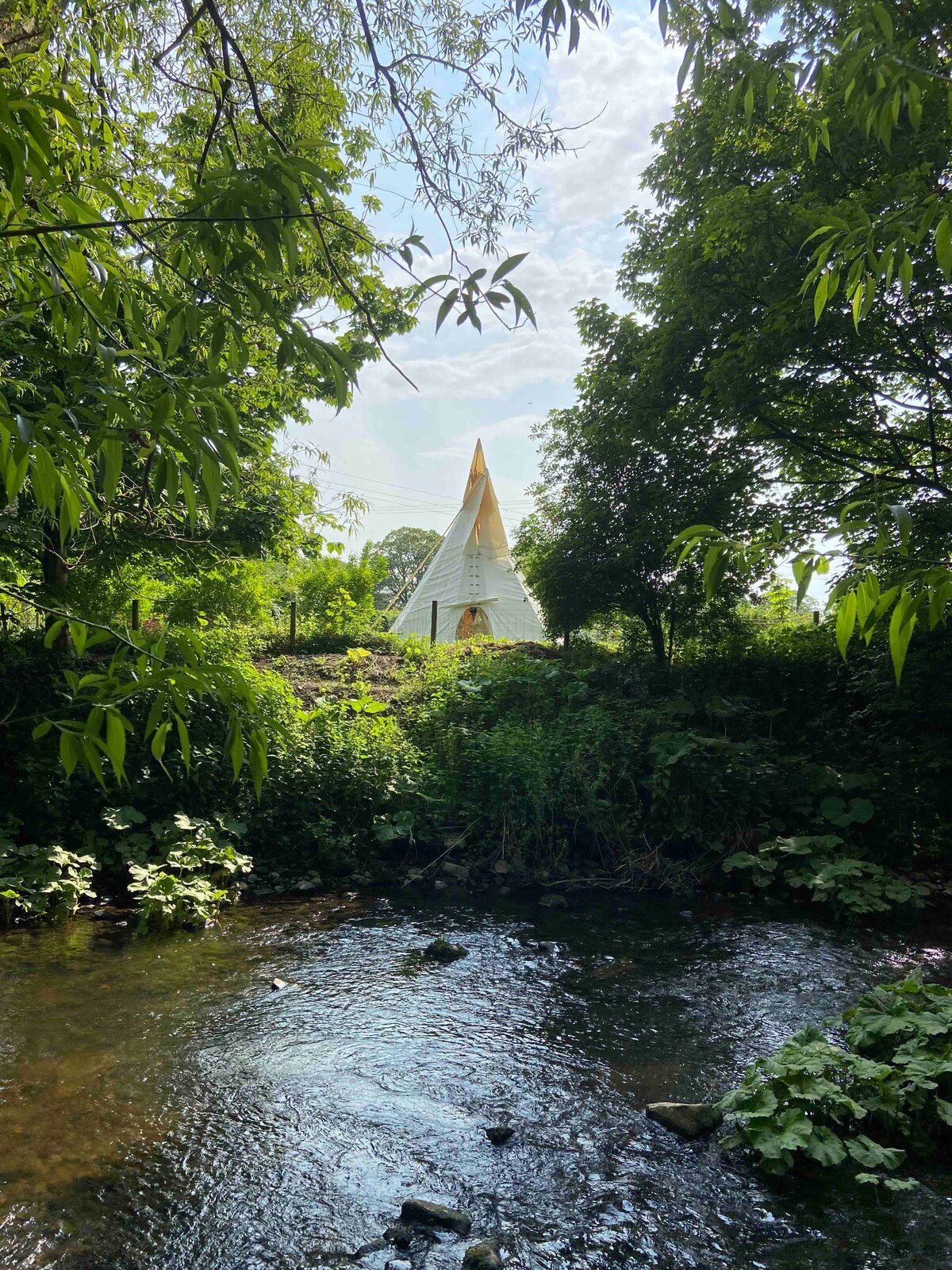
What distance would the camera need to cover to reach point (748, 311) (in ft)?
31.5

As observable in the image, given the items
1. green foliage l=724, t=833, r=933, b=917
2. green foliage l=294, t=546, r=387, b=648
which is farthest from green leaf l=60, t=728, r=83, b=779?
green foliage l=294, t=546, r=387, b=648

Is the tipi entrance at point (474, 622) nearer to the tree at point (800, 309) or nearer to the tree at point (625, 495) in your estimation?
the tree at point (625, 495)

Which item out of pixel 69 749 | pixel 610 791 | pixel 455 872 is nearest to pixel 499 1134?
pixel 69 749

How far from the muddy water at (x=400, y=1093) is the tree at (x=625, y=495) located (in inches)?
282

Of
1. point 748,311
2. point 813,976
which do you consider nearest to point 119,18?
point 813,976

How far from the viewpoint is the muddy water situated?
2.66m

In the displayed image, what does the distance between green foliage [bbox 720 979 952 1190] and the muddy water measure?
0.45ft

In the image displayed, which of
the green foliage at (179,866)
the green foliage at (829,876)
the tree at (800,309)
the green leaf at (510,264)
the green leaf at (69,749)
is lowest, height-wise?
the green foliage at (829,876)

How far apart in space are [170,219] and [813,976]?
5493mm

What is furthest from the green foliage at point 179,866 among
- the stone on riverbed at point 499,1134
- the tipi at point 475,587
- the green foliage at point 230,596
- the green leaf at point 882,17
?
the tipi at point 475,587

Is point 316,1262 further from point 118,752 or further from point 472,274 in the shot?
point 472,274

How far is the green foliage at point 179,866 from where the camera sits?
5859 mm

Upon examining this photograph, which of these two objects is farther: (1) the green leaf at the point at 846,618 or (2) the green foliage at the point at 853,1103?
(2) the green foliage at the point at 853,1103

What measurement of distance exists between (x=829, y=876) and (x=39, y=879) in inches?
243
